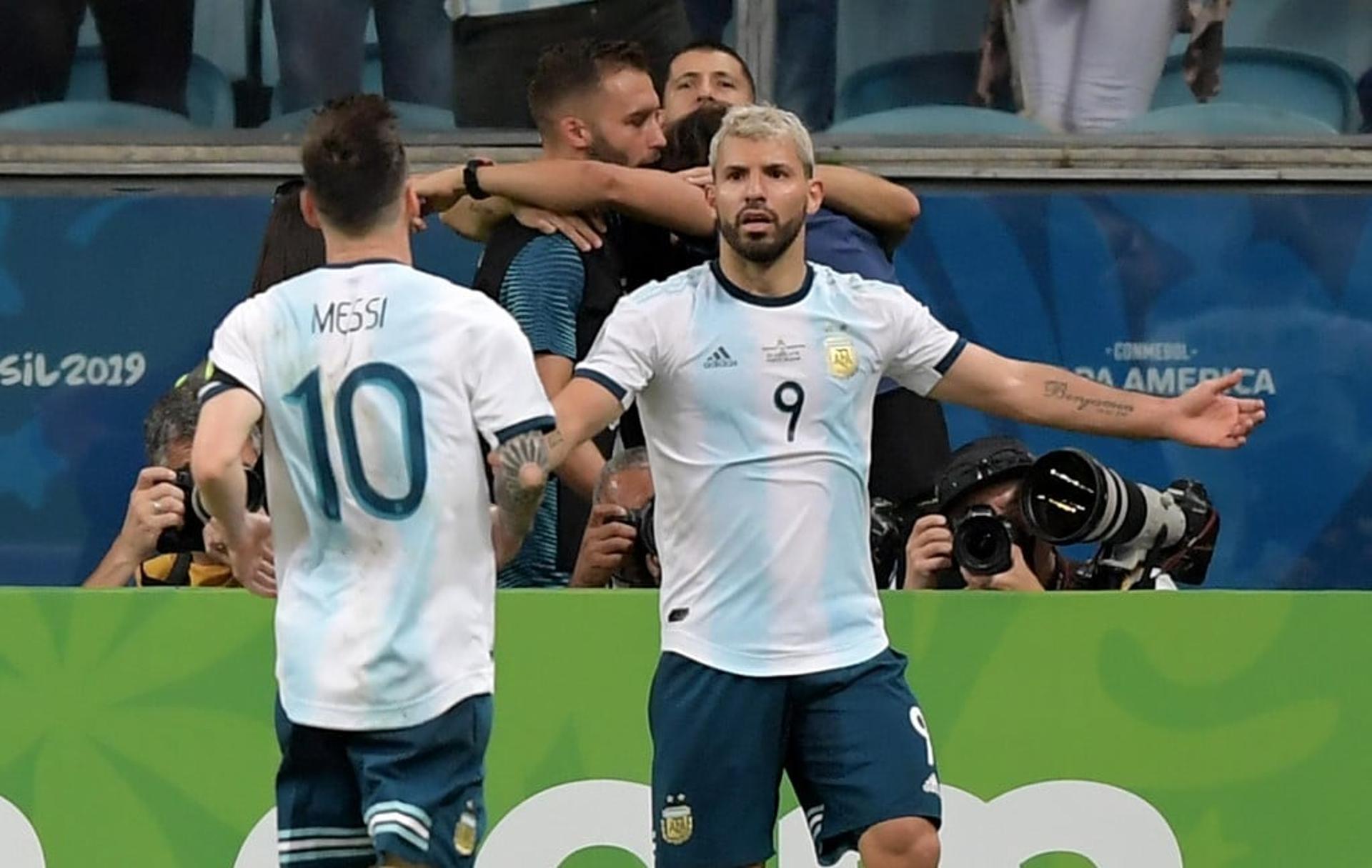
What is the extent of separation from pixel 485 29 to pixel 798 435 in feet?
10.3

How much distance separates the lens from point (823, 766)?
17.8 feet

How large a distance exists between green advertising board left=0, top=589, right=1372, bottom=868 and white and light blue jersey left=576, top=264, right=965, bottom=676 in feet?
2.18

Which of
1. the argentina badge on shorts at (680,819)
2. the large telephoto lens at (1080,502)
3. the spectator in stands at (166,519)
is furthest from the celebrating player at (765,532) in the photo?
the spectator in stands at (166,519)

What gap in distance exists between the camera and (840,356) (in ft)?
18.1

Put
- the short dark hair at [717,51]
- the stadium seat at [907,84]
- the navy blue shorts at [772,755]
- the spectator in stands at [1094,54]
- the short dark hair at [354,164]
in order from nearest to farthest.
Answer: the short dark hair at [354,164] → the navy blue shorts at [772,755] → the short dark hair at [717,51] → the spectator in stands at [1094,54] → the stadium seat at [907,84]

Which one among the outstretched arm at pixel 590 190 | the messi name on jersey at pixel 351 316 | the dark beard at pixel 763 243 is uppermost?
the outstretched arm at pixel 590 190

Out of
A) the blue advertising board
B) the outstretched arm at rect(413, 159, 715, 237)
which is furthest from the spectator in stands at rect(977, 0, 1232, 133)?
the outstretched arm at rect(413, 159, 715, 237)

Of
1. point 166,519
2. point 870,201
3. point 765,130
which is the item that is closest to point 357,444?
point 765,130

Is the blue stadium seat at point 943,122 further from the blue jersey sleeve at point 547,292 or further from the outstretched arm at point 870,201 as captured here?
the blue jersey sleeve at point 547,292

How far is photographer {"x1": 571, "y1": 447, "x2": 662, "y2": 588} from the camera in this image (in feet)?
20.2

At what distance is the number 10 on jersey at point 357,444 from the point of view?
461 centimetres

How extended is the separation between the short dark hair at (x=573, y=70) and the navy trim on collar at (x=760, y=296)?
1.27 meters

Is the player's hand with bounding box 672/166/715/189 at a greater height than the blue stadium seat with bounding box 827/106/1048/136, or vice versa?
the blue stadium seat with bounding box 827/106/1048/136

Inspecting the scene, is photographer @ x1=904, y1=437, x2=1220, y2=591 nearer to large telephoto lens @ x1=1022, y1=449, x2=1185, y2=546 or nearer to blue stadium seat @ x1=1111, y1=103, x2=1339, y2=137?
large telephoto lens @ x1=1022, y1=449, x2=1185, y2=546
